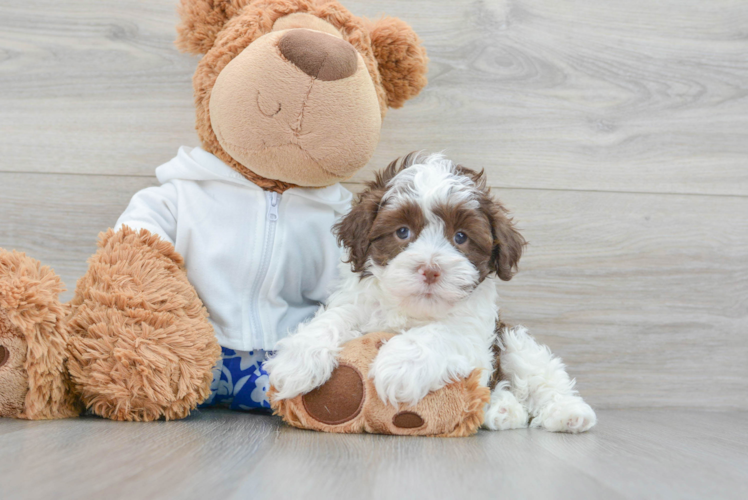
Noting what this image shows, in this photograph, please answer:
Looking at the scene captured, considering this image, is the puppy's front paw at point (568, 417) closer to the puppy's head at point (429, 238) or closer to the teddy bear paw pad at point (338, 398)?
the puppy's head at point (429, 238)

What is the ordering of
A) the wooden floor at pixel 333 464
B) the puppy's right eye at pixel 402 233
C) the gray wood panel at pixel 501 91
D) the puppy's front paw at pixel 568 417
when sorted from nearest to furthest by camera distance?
1. the wooden floor at pixel 333 464
2. the puppy's right eye at pixel 402 233
3. the puppy's front paw at pixel 568 417
4. the gray wood panel at pixel 501 91

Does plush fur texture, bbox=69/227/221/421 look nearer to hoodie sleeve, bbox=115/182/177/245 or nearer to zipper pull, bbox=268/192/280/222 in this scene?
hoodie sleeve, bbox=115/182/177/245

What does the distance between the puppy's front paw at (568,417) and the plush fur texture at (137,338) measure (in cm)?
81

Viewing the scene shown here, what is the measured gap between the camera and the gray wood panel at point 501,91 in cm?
190

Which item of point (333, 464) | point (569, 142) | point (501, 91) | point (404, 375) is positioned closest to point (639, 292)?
point (569, 142)

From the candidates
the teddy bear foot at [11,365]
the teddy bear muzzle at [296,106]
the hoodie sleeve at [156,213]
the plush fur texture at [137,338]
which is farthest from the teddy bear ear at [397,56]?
the teddy bear foot at [11,365]

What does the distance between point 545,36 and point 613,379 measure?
1159 mm

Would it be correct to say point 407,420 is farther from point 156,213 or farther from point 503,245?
point 156,213

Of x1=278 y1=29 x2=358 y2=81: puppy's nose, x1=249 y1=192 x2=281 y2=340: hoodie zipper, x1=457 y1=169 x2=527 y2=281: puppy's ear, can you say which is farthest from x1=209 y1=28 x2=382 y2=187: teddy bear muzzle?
x1=457 y1=169 x2=527 y2=281: puppy's ear

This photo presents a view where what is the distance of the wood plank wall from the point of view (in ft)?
6.25

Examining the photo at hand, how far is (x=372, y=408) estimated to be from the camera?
1232mm

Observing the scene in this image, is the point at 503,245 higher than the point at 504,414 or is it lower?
higher

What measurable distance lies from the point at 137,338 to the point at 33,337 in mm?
194

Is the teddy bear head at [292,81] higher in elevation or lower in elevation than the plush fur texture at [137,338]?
higher
